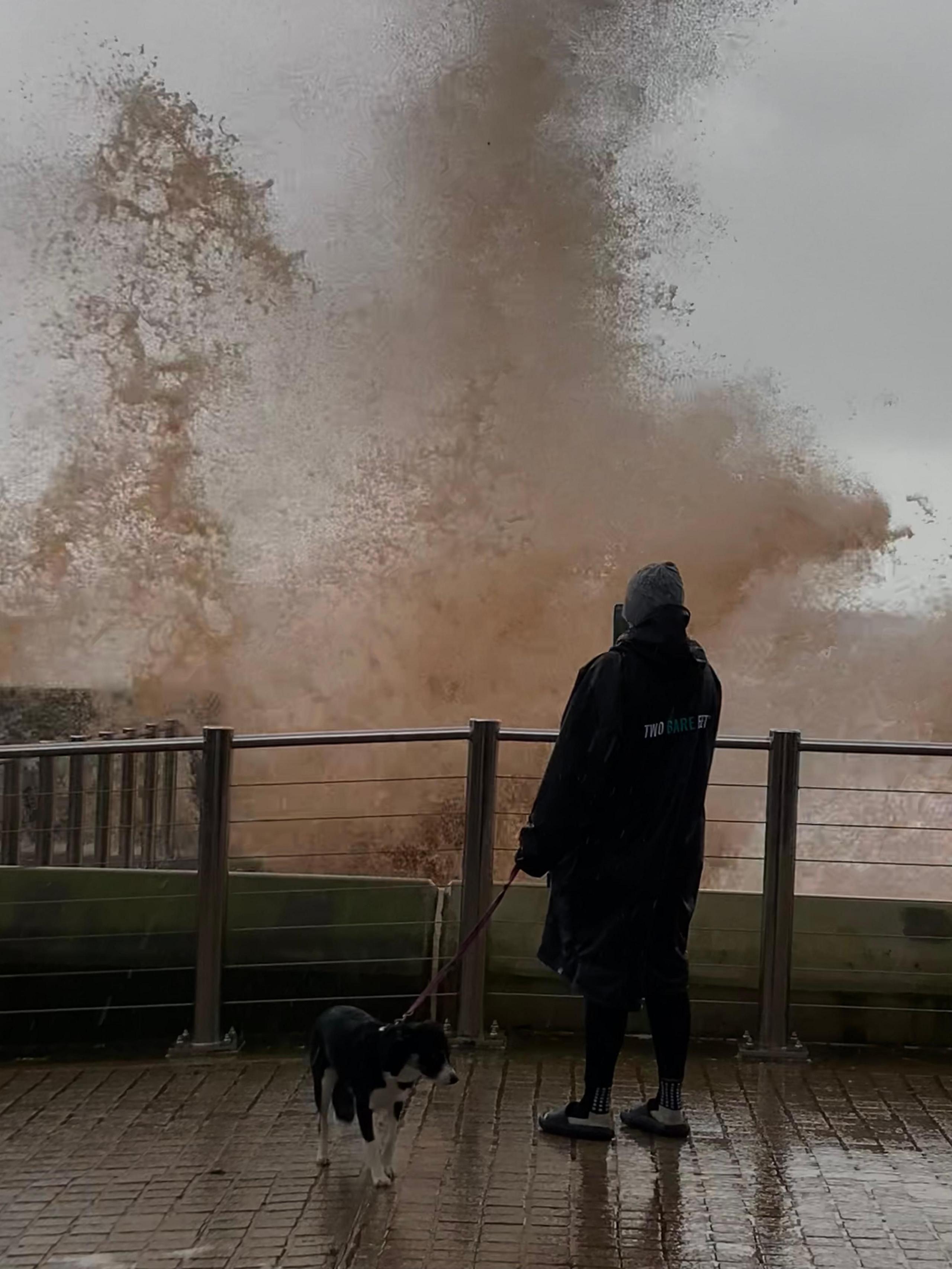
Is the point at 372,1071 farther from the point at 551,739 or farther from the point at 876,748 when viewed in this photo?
the point at 876,748

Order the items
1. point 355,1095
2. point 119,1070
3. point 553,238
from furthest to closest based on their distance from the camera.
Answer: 1. point 553,238
2. point 119,1070
3. point 355,1095

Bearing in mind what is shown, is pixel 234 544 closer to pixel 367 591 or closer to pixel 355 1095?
pixel 367 591

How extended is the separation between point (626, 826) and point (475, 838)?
1020 mm

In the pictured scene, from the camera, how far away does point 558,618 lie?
46.8 ft

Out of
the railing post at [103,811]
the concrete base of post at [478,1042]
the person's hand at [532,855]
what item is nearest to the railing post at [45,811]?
the railing post at [103,811]

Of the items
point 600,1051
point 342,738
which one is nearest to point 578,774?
point 600,1051

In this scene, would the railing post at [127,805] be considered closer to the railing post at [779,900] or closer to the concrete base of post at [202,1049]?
the concrete base of post at [202,1049]

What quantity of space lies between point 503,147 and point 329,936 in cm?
1061

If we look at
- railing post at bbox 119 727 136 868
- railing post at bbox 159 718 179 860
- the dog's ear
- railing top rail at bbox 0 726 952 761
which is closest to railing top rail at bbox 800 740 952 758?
railing top rail at bbox 0 726 952 761

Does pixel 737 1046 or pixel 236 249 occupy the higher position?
pixel 236 249

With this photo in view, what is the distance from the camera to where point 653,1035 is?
3949 mm

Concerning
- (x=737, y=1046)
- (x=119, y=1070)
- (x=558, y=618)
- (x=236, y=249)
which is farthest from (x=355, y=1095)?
(x=236, y=249)

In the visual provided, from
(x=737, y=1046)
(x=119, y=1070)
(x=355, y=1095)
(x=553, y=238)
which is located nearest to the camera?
(x=355, y=1095)

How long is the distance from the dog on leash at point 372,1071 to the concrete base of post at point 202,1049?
3.28ft
